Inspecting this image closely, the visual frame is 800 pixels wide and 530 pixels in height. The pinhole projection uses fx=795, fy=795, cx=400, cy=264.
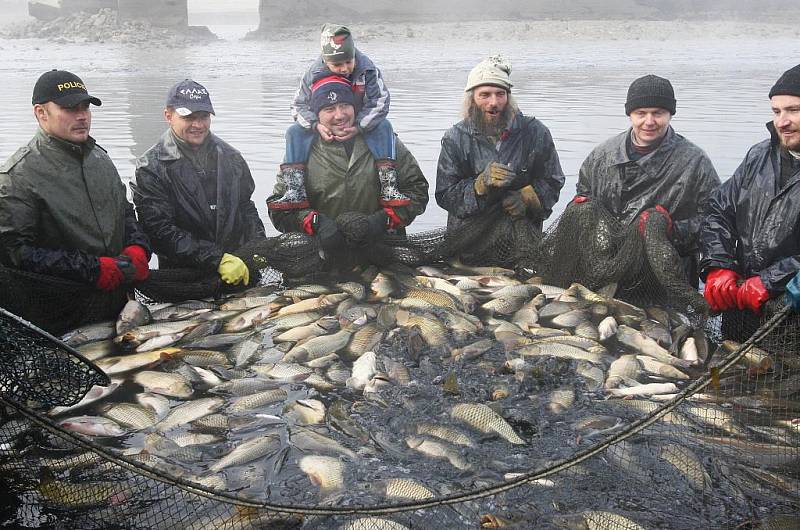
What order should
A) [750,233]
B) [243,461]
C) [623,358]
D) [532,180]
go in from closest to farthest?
1. [243,461]
2. [623,358]
3. [750,233]
4. [532,180]

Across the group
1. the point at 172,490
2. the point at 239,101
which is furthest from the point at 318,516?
the point at 239,101

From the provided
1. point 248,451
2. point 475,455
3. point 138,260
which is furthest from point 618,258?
point 138,260

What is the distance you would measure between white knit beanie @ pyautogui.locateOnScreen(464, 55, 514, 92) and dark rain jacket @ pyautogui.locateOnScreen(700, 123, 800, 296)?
196 centimetres

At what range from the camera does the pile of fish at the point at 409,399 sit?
3.78 m

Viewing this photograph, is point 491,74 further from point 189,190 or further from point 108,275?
point 108,275

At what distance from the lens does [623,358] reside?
197 inches

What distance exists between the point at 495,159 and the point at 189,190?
2.58 m

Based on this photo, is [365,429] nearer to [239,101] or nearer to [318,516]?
[318,516]

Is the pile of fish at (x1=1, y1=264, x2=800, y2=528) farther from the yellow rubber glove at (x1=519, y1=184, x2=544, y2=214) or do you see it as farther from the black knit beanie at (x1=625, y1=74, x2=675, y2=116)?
the black knit beanie at (x1=625, y1=74, x2=675, y2=116)

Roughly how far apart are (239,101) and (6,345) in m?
16.6

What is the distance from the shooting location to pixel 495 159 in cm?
687

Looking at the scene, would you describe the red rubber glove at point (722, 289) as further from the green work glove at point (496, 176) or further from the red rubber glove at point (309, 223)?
the red rubber glove at point (309, 223)

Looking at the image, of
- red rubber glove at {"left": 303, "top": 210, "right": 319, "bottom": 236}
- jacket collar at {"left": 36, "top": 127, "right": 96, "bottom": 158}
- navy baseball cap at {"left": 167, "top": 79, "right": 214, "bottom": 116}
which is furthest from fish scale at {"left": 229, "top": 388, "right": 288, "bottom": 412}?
navy baseball cap at {"left": 167, "top": 79, "right": 214, "bottom": 116}

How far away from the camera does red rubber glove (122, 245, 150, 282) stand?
5828 mm
